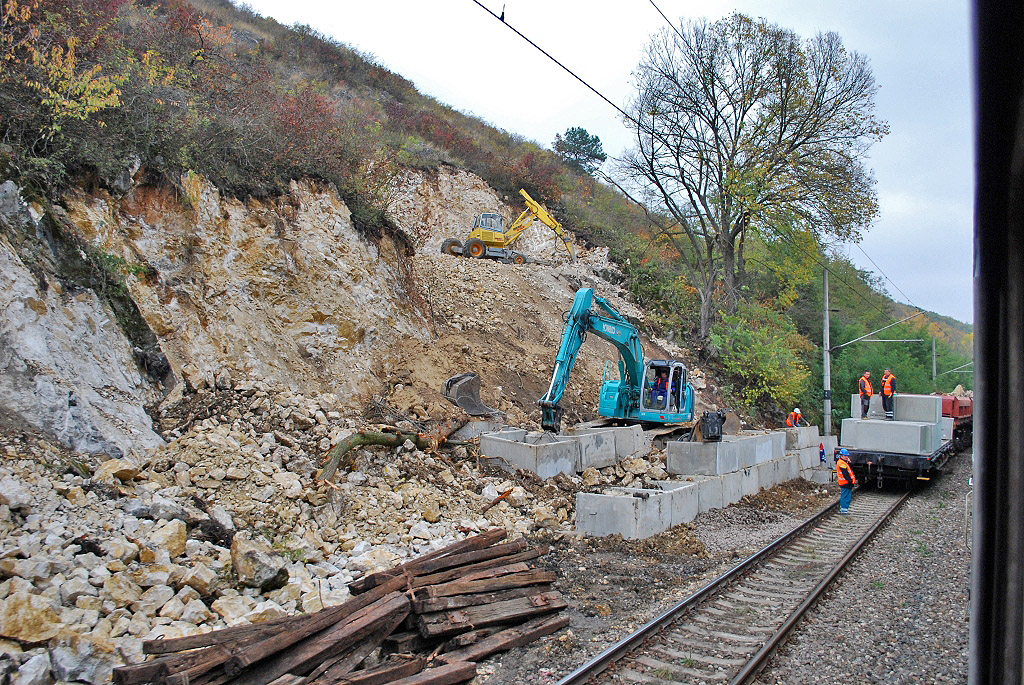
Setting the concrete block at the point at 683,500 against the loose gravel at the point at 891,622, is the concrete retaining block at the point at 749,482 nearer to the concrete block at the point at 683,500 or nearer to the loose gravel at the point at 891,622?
the concrete block at the point at 683,500

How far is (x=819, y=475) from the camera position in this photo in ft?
58.2

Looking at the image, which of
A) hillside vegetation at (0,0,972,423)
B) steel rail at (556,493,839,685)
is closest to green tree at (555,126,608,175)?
hillside vegetation at (0,0,972,423)

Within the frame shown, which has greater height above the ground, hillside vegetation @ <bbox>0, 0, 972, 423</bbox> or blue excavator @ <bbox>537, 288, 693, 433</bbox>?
hillside vegetation @ <bbox>0, 0, 972, 423</bbox>

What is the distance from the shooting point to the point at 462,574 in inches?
288

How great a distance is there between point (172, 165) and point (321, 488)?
6.96m

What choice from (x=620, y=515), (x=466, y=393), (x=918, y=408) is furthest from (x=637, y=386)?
(x=918, y=408)

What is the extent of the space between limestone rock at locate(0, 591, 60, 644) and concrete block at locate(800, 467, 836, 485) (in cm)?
1687

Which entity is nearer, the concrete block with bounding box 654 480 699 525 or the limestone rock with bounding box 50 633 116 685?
the limestone rock with bounding box 50 633 116 685

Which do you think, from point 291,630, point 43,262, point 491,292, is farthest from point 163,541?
point 491,292

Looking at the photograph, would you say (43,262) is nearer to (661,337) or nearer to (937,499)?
(937,499)

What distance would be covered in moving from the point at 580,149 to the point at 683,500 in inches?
1773

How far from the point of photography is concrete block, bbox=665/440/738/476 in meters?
13.4

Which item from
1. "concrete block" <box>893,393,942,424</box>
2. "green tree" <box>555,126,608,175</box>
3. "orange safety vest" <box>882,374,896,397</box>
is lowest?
"concrete block" <box>893,393,942,424</box>

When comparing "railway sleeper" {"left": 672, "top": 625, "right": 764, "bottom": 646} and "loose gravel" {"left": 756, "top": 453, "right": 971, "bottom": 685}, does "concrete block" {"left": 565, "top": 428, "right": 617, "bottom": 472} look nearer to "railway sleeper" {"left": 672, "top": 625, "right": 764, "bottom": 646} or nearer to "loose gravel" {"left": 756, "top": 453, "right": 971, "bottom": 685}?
"loose gravel" {"left": 756, "top": 453, "right": 971, "bottom": 685}
